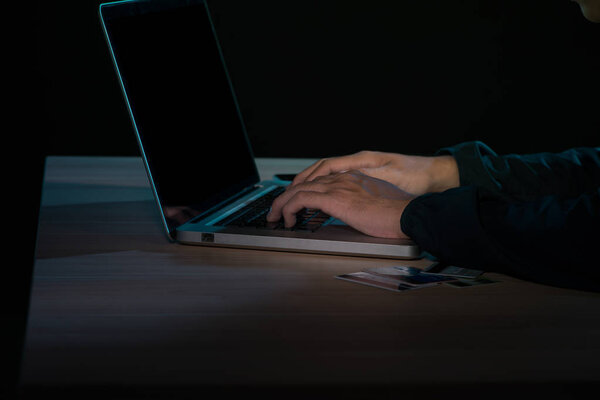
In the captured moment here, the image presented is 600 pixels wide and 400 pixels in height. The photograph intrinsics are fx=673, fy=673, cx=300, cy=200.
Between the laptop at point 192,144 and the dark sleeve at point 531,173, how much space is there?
0.36 metres

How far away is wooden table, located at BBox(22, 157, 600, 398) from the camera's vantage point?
572 millimetres

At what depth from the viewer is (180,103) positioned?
121cm

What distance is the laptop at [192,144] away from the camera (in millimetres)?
999

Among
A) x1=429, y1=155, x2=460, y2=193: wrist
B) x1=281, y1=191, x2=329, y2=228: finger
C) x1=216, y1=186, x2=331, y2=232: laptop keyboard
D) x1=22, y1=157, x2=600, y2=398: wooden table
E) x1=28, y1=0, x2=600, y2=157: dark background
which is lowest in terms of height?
x1=22, y1=157, x2=600, y2=398: wooden table

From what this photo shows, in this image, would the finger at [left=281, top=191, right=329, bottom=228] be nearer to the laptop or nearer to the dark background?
the laptop

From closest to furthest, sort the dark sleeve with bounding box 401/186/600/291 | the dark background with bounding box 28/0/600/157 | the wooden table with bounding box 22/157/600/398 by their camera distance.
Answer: the wooden table with bounding box 22/157/600/398, the dark sleeve with bounding box 401/186/600/291, the dark background with bounding box 28/0/600/157

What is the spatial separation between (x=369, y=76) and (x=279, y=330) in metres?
2.31

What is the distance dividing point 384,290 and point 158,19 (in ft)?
2.27

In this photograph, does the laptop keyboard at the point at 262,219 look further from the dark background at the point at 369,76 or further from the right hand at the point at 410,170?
the dark background at the point at 369,76

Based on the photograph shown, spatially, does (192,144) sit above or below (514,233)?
above

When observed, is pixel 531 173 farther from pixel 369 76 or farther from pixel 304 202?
pixel 369 76

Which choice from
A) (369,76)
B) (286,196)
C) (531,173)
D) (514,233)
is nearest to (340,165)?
(286,196)

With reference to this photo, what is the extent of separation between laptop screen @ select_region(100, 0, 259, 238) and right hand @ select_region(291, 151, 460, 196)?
0.77 feet

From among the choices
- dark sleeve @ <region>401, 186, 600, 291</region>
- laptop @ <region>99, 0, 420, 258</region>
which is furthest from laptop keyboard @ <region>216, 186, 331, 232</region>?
dark sleeve @ <region>401, 186, 600, 291</region>
